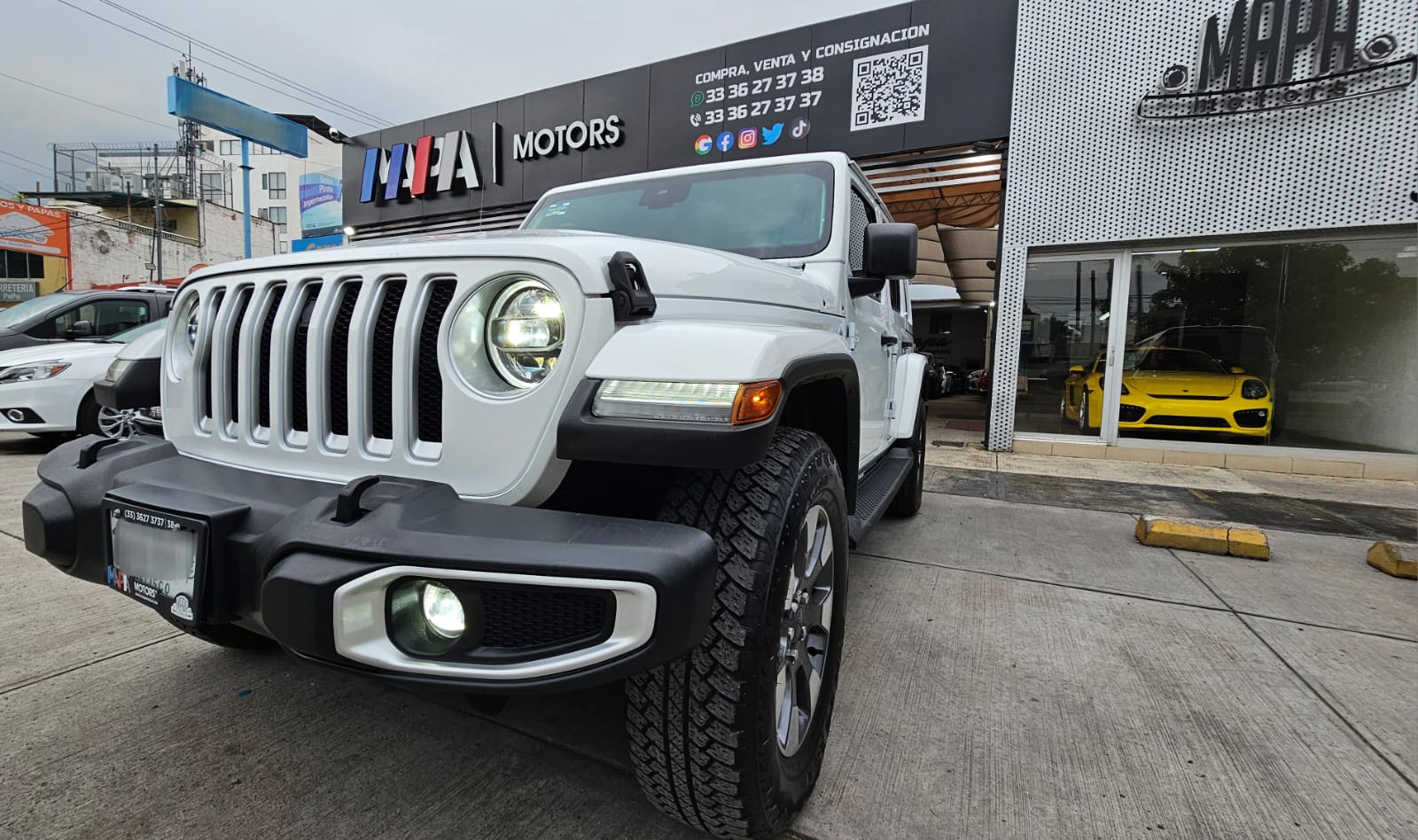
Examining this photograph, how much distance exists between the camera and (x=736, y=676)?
122 cm

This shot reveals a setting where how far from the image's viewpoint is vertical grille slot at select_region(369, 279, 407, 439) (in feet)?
4.64

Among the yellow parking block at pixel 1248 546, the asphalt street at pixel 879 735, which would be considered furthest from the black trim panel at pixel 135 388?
the yellow parking block at pixel 1248 546

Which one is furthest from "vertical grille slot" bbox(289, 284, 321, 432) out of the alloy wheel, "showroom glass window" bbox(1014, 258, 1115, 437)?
"showroom glass window" bbox(1014, 258, 1115, 437)

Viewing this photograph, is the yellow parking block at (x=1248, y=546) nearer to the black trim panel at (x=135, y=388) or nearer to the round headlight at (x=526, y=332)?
the round headlight at (x=526, y=332)

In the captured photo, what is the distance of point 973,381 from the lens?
67.7ft

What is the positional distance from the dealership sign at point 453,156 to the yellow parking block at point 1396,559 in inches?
363

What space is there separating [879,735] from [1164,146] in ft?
23.5

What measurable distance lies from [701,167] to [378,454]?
2.03 metres

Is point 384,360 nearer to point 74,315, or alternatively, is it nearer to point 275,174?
point 74,315

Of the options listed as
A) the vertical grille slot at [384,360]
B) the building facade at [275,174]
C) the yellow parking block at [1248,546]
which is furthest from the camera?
the building facade at [275,174]

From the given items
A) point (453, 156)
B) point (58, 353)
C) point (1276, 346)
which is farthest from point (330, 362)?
point (453, 156)

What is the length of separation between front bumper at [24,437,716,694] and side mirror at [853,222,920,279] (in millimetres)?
1584

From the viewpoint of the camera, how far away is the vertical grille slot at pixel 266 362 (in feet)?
5.26

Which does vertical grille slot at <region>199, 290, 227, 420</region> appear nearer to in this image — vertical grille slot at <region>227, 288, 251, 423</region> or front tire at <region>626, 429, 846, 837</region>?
vertical grille slot at <region>227, 288, 251, 423</region>
